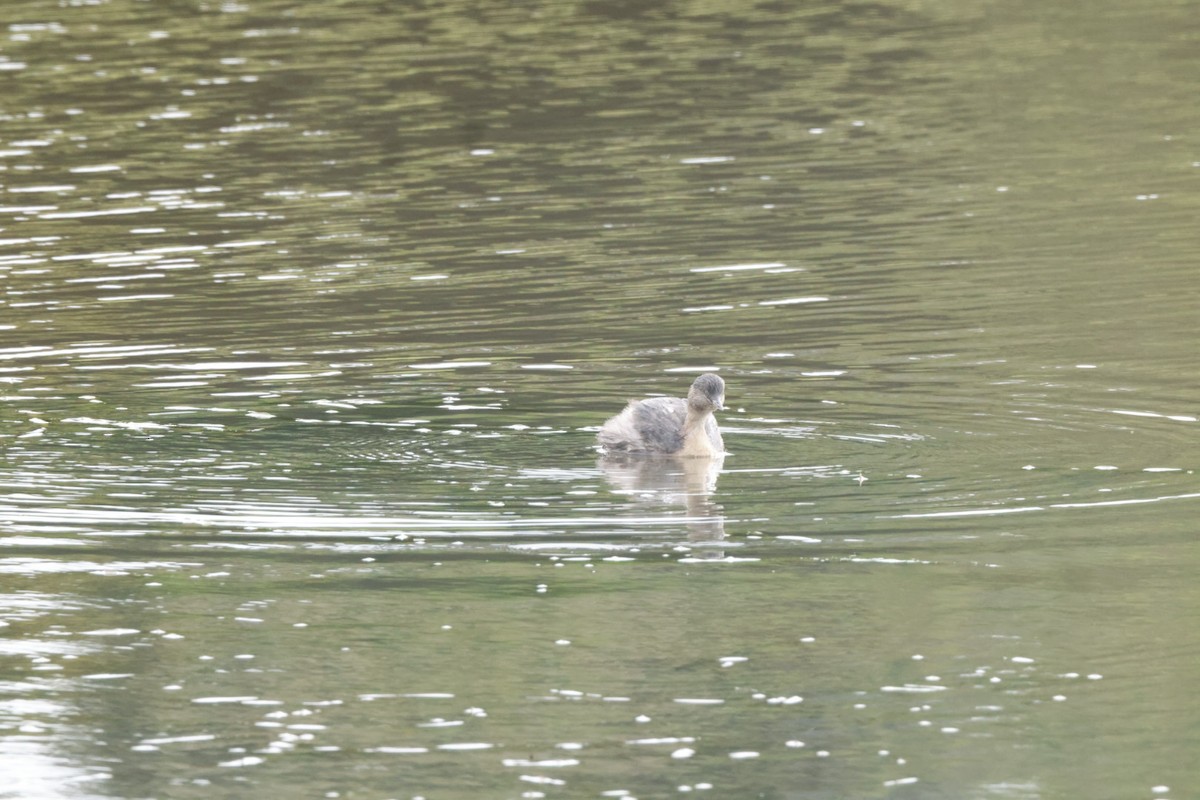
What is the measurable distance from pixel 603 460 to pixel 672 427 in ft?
1.76

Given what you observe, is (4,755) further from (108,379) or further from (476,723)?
(108,379)

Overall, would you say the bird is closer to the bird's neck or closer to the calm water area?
the bird's neck

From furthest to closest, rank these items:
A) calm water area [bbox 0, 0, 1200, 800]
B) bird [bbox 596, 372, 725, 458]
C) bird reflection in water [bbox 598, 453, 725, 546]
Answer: bird [bbox 596, 372, 725, 458] < bird reflection in water [bbox 598, 453, 725, 546] < calm water area [bbox 0, 0, 1200, 800]

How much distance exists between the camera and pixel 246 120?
99.7 ft

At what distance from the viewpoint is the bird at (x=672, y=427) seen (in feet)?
43.6

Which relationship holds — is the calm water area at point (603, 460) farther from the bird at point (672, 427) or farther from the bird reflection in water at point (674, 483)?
the bird at point (672, 427)

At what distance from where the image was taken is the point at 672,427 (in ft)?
44.7

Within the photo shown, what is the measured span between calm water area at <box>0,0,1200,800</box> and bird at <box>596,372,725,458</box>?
0.22 metres

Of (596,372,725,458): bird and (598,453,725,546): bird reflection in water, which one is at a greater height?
(596,372,725,458): bird

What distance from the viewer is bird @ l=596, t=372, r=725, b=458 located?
43.6ft

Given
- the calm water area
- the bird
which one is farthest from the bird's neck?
the calm water area

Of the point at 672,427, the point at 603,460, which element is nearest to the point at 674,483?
the point at 603,460


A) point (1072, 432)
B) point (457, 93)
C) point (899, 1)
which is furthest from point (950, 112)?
point (1072, 432)

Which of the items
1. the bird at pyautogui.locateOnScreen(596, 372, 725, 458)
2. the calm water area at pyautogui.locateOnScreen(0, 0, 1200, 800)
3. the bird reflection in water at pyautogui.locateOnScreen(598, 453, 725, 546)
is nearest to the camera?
the calm water area at pyautogui.locateOnScreen(0, 0, 1200, 800)
